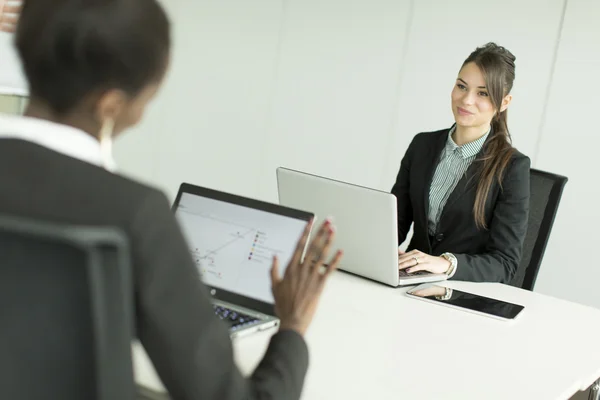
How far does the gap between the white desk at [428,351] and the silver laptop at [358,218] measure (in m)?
0.07

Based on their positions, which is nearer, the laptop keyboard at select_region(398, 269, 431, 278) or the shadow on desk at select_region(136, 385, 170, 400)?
the shadow on desk at select_region(136, 385, 170, 400)

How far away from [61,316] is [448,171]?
2.17 m

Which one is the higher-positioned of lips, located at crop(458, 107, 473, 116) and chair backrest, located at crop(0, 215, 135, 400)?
lips, located at crop(458, 107, 473, 116)

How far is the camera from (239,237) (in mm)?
1696

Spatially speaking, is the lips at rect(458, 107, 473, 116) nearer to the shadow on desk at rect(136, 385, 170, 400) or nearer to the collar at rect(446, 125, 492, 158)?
the collar at rect(446, 125, 492, 158)

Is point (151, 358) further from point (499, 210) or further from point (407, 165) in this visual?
point (407, 165)

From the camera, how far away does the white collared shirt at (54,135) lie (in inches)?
33.8

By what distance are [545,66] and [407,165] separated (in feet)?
5.38

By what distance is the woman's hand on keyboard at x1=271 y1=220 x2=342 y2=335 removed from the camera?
1.09 metres

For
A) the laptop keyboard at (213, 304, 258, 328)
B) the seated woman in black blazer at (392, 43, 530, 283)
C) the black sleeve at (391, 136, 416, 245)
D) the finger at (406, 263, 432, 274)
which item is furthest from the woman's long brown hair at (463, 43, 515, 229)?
the laptop keyboard at (213, 304, 258, 328)

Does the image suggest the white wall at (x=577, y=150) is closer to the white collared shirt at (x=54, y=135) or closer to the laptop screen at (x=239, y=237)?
the laptop screen at (x=239, y=237)

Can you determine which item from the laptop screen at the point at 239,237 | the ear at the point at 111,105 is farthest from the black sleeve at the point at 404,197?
the ear at the point at 111,105

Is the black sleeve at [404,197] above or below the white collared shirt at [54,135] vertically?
below

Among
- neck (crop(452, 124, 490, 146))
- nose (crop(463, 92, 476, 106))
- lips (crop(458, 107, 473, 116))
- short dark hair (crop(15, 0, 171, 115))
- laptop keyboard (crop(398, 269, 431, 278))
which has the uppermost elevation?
short dark hair (crop(15, 0, 171, 115))
